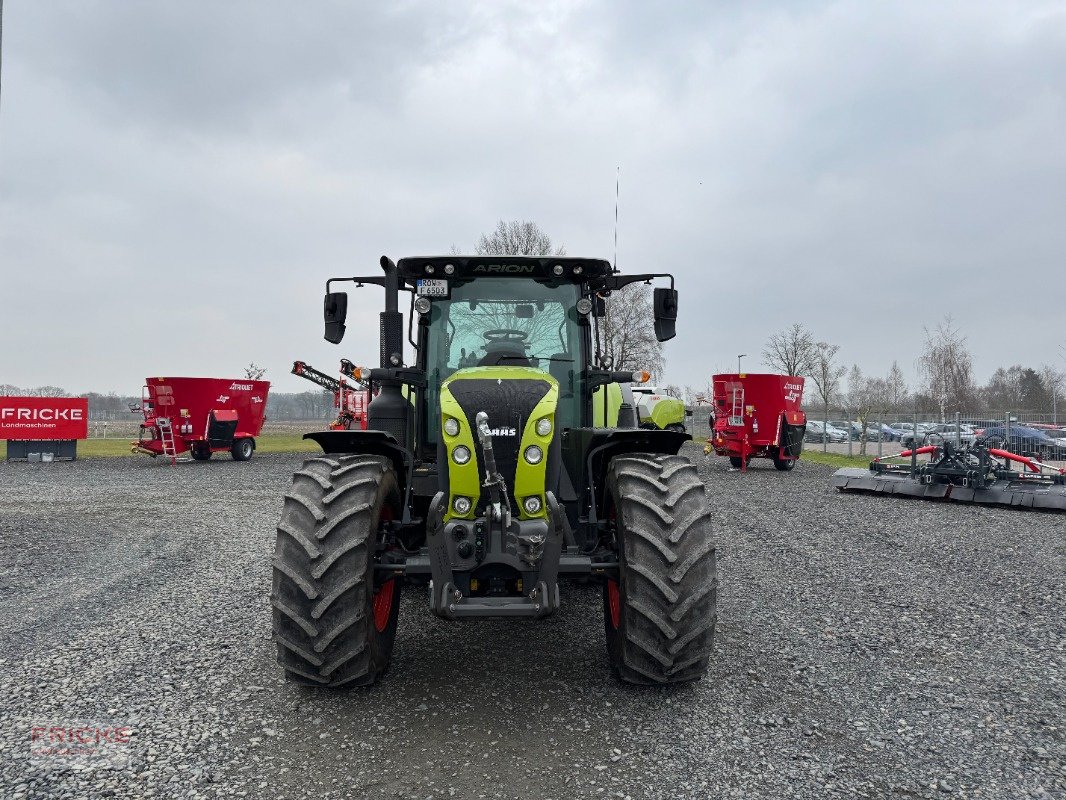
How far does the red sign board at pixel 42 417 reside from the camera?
21.8 metres

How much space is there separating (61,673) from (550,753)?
3.06 m

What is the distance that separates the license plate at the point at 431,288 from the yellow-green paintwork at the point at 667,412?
48.8 feet

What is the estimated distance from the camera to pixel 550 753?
3.40 m

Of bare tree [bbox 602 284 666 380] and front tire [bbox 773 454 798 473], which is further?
bare tree [bbox 602 284 666 380]

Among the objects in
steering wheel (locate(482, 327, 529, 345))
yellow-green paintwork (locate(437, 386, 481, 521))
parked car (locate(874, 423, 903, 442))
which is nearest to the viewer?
yellow-green paintwork (locate(437, 386, 481, 521))

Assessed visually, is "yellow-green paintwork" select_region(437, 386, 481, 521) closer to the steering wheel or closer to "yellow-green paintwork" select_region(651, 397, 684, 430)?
the steering wheel

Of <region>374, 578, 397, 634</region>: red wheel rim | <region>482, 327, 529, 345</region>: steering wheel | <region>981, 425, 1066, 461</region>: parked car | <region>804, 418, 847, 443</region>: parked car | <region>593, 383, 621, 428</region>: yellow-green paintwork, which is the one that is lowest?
<region>804, 418, 847, 443</region>: parked car

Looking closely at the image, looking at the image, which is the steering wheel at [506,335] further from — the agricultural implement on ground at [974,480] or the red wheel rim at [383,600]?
the agricultural implement on ground at [974,480]

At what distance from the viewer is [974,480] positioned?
39.6ft

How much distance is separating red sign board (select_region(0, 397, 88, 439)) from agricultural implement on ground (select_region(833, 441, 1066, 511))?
865 inches

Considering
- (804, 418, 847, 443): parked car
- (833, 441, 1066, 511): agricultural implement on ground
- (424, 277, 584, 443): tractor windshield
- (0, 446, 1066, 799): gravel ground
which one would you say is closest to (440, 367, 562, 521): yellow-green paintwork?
(0, 446, 1066, 799): gravel ground

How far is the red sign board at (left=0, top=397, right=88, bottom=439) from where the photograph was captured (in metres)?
21.8

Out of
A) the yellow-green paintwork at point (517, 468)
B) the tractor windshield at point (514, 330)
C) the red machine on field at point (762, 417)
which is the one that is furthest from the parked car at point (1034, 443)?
the yellow-green paintwork at point (517, 468)

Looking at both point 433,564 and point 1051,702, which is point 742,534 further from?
point 433,564
